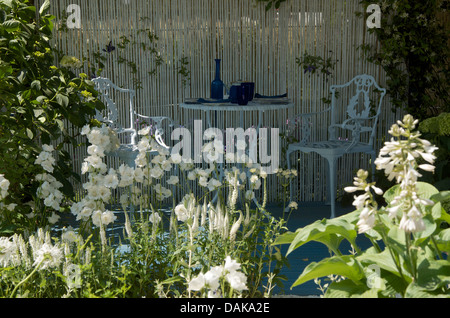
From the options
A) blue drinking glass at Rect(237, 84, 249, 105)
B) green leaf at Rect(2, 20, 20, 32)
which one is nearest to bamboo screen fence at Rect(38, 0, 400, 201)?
blue drinking glass at Rect(237, 84, 249, 105)

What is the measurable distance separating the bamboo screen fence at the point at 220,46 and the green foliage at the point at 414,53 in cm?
15

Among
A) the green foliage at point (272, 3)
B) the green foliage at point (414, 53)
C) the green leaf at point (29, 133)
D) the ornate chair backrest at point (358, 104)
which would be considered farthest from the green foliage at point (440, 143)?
the green leaf at point (29, 133)

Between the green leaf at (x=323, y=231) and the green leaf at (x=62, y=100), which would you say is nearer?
the green leaf at (x=323, y=231)

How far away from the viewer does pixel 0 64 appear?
2.79m

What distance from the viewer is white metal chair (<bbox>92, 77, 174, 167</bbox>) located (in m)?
4.51

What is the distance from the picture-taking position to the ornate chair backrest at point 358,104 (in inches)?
198

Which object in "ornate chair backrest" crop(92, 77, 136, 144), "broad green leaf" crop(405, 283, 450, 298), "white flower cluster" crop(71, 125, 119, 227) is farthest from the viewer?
"ornate chair backrest" crop(92, 77, 136, 144)

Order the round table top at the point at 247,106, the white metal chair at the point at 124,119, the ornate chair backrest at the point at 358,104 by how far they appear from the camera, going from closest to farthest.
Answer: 1. the round table top at the point at 247,106
2. the white metal chair at the point at 124,119
3. the ornate chair backrest at the point at 358,104

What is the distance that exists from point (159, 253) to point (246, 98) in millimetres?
2459

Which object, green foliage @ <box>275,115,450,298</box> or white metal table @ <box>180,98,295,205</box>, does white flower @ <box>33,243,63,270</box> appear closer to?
green foliage @ <box>275,115,450,298</box>

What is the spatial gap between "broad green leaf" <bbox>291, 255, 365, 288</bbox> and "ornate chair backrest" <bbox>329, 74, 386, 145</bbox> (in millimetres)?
3101

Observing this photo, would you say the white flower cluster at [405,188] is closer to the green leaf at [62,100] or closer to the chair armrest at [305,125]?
the green leaf at [62,100]

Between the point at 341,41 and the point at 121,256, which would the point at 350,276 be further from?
the point at 341,41

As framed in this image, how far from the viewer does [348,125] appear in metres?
4.99
